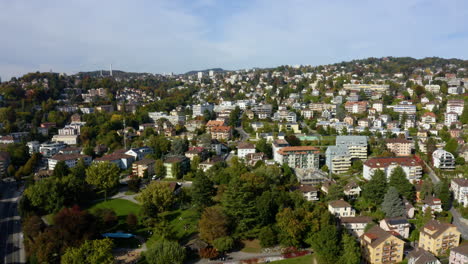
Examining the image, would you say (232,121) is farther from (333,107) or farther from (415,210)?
(415,210)

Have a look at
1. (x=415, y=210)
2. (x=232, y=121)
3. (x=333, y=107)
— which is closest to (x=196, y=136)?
(x=232, y=121)

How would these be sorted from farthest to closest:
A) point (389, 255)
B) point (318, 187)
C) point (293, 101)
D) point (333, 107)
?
point (293, 101) < point (333, 107) < point (318, 187) < point (389, 255)

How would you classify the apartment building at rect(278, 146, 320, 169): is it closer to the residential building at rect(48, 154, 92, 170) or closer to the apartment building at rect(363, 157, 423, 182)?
the apartment building at rect(363, 157, 423, 182)

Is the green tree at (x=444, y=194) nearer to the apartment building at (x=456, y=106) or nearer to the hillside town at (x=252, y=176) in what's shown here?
the hillside town at (x=252, y=176)

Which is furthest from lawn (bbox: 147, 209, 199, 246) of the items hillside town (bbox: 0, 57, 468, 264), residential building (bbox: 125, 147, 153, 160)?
residential building (bbox: 125, 147, 153, 160)

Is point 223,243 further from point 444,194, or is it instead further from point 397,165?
point 397,165
